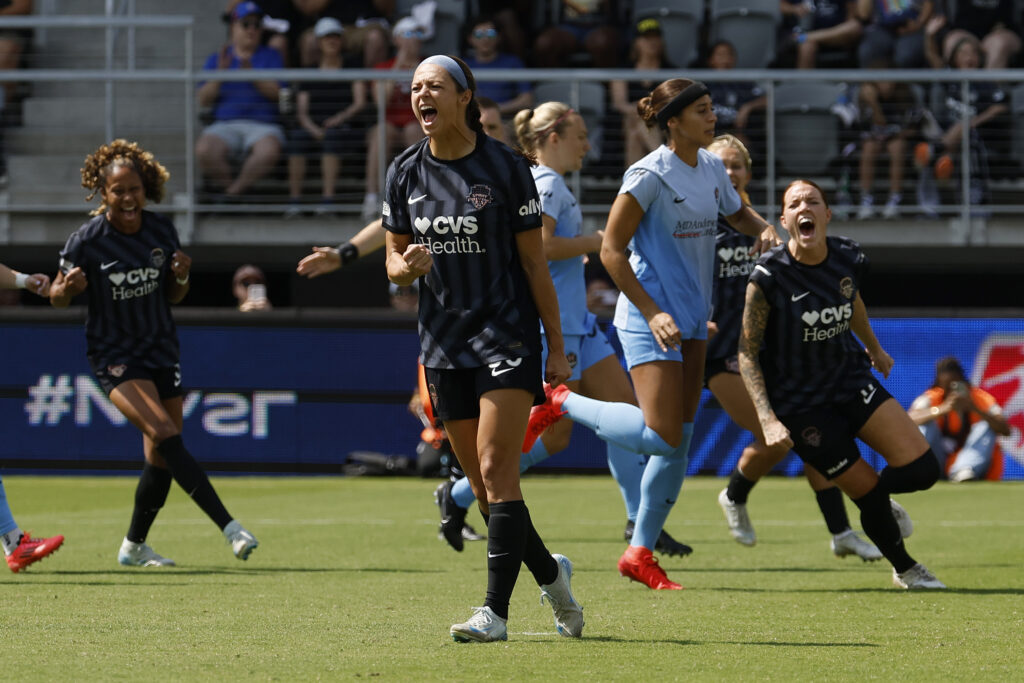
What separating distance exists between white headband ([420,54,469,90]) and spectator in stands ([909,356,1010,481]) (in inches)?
395

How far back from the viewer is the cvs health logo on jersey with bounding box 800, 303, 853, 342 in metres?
7.34

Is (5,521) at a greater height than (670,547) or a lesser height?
greater

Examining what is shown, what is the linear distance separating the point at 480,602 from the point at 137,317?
10.0 ft

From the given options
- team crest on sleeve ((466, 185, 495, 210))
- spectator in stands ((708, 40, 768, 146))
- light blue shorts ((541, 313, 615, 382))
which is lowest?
light blue shorts ((541, 313, 615, 382))

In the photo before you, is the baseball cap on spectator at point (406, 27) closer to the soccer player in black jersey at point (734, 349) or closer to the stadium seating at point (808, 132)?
the stadium seating at point (808, 132)

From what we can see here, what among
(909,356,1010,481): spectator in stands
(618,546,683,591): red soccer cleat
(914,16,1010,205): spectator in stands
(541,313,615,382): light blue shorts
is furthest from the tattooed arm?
(914,16,1010,205): spectator in stands

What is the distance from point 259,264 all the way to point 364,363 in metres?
2.65

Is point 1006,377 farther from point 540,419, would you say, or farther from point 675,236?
point 540,419

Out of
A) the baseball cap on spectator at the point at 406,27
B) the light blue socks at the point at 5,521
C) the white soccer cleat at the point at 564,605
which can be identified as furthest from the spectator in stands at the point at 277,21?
the white soccer cleat at the point at 564,605

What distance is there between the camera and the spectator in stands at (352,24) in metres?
18.5

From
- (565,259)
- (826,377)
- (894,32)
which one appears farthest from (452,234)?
(894,32)

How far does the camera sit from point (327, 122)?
1745 centimetres

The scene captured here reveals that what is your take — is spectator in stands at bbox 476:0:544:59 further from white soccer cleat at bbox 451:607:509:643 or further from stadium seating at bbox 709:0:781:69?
white soccer cleat at bbox 451:607:509:643

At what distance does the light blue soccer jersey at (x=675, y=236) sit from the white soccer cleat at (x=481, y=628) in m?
2.11
